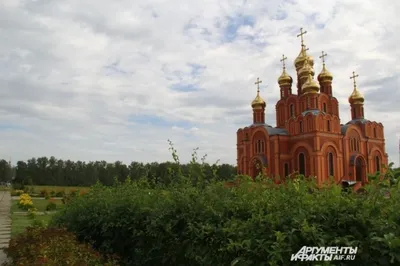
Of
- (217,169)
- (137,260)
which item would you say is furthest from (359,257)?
(137,260)

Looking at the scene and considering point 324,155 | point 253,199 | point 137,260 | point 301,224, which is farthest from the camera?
point 324,155

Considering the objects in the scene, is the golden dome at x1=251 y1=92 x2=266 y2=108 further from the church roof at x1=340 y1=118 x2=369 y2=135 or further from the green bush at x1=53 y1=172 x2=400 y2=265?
the green bush at x1=53 y1=172 x2=400 y2=265

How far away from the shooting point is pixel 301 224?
9.10 feet

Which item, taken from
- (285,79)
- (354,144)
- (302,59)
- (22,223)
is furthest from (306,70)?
(22,223)

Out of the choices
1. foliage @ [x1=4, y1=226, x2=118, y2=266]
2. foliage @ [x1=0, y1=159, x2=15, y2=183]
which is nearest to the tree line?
foliage @ [x1=0, y1=159, x2=15, y2=183]

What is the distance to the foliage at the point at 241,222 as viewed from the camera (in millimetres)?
2676

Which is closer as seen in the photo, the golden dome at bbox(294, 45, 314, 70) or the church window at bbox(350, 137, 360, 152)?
the church window at bbox(350, 137, 360, 152)

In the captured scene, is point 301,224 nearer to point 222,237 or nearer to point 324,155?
point 222,237

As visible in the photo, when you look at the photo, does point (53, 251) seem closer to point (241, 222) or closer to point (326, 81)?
point (241, 222)

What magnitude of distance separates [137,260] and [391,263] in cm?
321

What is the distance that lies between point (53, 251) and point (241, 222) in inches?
104

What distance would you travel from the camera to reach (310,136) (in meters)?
30.0

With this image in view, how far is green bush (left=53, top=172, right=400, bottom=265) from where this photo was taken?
105 inches

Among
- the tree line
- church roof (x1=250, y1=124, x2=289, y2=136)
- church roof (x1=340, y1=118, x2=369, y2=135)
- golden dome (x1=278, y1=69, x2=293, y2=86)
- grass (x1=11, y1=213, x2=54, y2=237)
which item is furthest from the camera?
the tree line
